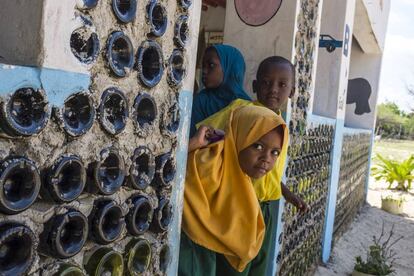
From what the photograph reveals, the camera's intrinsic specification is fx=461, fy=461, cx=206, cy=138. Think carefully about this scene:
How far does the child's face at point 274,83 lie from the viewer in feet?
8.13

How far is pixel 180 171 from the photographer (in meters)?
1.59

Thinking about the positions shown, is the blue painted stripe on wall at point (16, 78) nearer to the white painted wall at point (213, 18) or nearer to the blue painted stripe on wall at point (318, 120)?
the blue painted stripe on wall at point (318, 120)

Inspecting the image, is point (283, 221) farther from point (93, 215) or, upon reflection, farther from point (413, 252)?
point (413, 252)

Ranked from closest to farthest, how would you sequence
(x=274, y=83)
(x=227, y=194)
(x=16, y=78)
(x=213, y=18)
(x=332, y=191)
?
(x=16, y=78)
(x=227, y=194)
(x=274, y=83)
(x=213, y=18)
(x=332, y=191)

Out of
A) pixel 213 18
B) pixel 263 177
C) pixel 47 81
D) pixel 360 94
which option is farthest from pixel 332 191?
pixel 360 94

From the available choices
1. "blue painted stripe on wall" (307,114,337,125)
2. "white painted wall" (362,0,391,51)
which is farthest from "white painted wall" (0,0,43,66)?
"white painted wall" (362,0,391,51)

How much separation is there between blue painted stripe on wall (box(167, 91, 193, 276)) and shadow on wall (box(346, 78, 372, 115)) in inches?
312

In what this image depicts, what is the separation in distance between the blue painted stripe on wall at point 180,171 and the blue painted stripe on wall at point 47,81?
498 millimetres

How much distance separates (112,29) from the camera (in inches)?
46.2

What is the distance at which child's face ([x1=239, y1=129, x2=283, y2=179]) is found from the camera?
1.91 metres

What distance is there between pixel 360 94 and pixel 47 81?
28.7ft

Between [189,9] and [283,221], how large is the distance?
195 cm

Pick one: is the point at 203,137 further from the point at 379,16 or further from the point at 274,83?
the point at 379,16

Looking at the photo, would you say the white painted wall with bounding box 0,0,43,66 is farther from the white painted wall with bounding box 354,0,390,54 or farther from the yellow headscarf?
the white painted wall with bounding box 354,0,390,54
